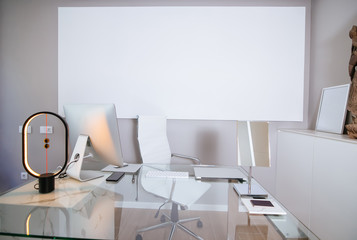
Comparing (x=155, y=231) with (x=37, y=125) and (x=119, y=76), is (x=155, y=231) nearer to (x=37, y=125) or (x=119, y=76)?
(x=119, y=76)

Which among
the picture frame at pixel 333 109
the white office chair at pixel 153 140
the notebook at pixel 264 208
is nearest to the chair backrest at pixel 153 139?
the white office chair at pixel 153 140

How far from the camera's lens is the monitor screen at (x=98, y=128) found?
1153mm

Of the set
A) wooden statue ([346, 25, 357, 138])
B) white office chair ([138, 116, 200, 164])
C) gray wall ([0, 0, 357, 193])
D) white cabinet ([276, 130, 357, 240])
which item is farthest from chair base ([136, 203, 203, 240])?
wooden statue ([346, 25, 357, 138])

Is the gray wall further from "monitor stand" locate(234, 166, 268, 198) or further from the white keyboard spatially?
"monitor stand" locate(234, 166, 268, 198)

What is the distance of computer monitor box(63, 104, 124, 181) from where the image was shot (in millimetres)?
1158

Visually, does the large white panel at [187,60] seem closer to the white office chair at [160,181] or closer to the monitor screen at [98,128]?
the white office chair at [160,181]

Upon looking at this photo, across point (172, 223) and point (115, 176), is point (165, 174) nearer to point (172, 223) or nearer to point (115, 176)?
point (115, 176)

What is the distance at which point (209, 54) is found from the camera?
2.52 metres

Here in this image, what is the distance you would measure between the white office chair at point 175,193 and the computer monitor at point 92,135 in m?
0.28

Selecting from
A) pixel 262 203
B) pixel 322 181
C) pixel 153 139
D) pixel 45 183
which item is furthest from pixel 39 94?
pixel 322 181

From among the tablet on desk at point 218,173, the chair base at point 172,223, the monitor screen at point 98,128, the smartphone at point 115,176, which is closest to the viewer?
the chair base at point 172,223

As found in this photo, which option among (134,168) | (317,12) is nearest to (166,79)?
(134,168)

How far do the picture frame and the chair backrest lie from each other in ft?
6.23

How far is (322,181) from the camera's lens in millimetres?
1683
